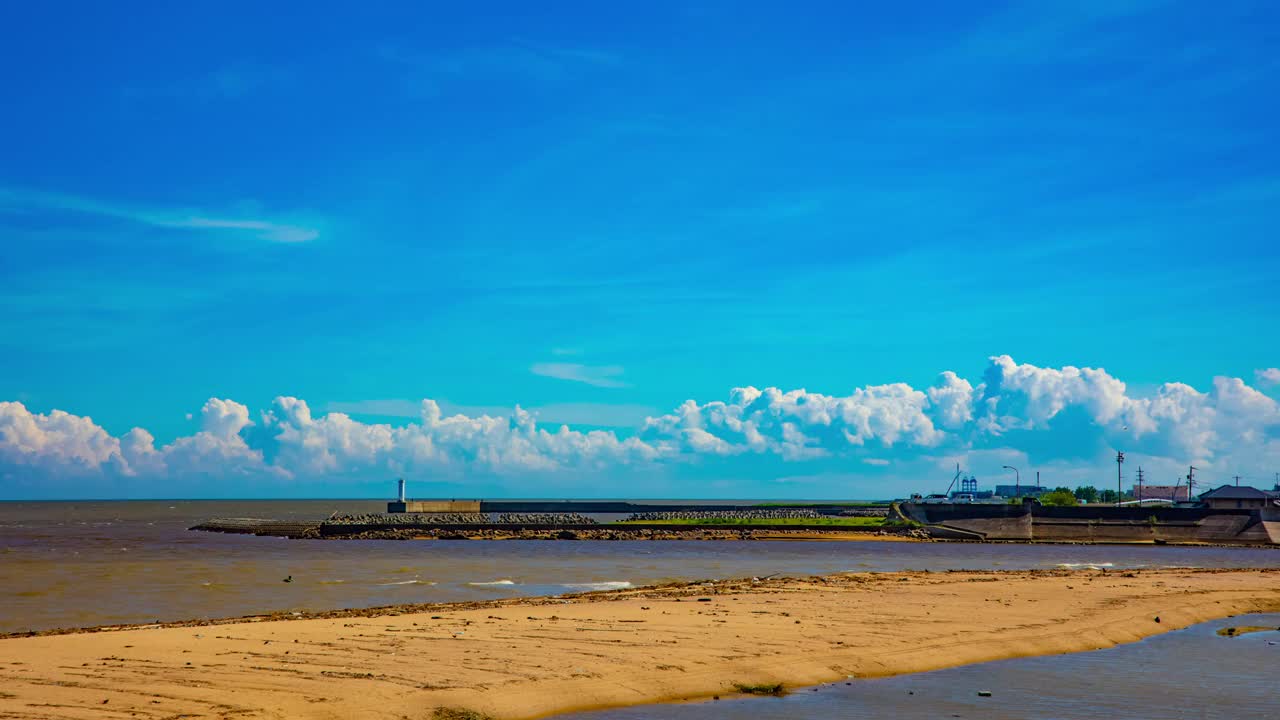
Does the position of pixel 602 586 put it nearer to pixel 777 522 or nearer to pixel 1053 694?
pixel 1053 694

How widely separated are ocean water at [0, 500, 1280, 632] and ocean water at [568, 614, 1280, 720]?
20367 millimetres

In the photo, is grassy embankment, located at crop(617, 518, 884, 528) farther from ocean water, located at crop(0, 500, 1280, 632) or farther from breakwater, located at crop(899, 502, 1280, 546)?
ocean water, located at crop(0, 500, 1280, 632)

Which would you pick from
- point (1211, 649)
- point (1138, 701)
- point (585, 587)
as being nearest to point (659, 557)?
point (585, 587)

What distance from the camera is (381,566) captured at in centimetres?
6219

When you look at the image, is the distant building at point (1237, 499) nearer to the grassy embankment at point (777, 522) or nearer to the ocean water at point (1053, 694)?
the grassy embankment at point (777, 522)

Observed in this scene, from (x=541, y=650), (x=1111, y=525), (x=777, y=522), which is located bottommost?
(x=777, y=522)

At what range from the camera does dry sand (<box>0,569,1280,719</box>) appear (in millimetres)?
16375

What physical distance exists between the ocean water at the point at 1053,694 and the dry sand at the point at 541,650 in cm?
83

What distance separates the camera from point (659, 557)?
7506 cm

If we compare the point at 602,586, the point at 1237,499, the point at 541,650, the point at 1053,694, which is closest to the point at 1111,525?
the point at 1237,499

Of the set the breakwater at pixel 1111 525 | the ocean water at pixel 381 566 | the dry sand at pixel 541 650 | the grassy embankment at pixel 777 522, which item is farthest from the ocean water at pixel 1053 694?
the grassy embankment at pixel 777 522

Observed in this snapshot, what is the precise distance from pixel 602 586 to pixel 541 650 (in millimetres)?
24176

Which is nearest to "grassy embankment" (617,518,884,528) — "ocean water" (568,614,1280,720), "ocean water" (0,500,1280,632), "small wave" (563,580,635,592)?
"ocean water" (0,500,1280,632)

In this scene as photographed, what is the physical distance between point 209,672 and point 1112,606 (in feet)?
87.1
